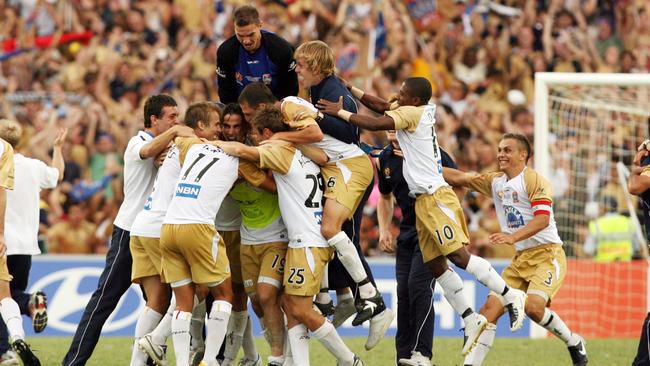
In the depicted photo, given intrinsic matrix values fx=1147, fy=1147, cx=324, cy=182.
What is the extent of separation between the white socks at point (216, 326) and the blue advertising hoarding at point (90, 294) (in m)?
6.38

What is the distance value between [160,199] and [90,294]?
20.9 feet

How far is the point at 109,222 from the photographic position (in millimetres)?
17734

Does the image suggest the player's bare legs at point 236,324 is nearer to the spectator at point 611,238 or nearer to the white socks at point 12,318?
the white socks at point 12,318

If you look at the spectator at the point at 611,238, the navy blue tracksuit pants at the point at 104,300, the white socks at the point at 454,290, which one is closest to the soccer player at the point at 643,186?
the white socks at the point at 454,290

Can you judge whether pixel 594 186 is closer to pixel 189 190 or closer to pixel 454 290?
pixel 454 290

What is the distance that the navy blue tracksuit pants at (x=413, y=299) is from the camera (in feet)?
35.9

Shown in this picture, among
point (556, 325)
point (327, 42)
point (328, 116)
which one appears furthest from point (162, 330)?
point (327, 42)

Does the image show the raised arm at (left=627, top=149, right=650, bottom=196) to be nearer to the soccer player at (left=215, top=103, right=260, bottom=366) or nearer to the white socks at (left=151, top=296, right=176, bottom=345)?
the soccer player at (left=215, top=103, right=260, bottom=366)

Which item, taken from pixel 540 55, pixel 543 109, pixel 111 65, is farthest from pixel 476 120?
pixel 111 65

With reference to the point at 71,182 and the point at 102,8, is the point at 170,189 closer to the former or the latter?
the point at 71,182

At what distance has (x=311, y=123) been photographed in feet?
32.0

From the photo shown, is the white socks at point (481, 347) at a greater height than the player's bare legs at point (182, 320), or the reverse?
the player's bare legs at point (182, 320)

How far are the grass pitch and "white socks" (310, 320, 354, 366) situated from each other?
2110mm

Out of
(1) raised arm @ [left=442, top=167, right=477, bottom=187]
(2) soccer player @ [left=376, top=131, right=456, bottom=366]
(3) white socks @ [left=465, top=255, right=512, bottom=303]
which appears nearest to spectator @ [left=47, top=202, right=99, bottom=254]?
(2) soccer player @ [left=376, top=131, right=456, bottom=366]
